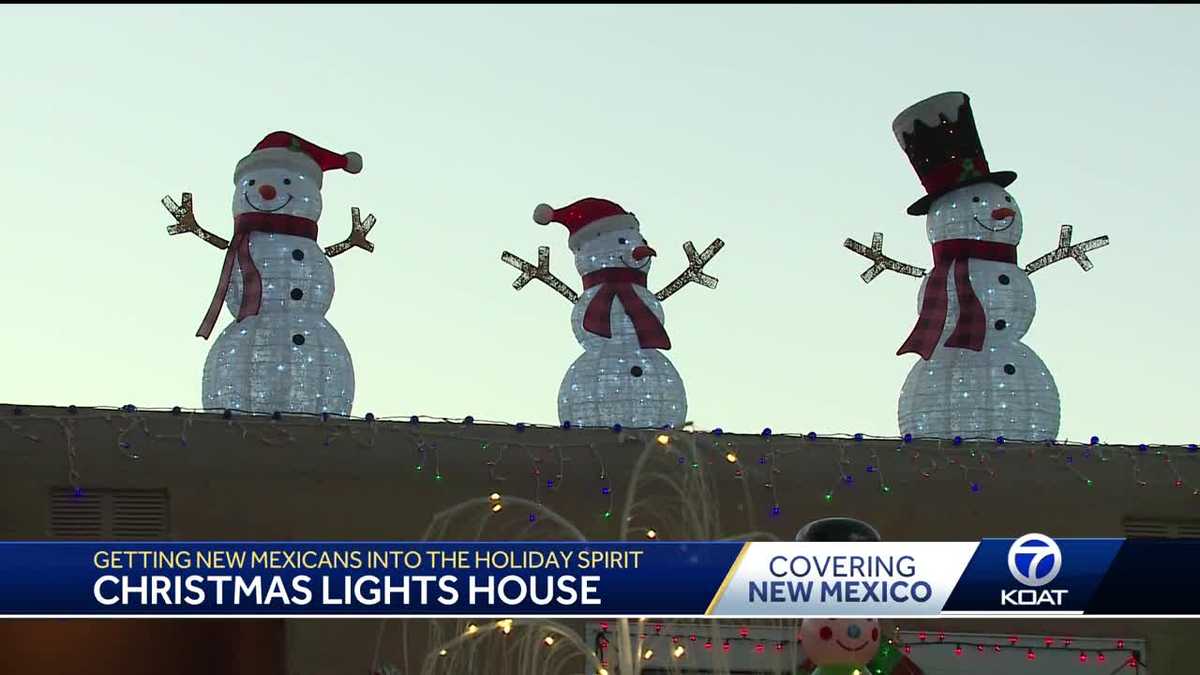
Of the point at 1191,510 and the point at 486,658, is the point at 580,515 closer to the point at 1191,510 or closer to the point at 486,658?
the point at 486,658

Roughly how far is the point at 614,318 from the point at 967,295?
2487mm

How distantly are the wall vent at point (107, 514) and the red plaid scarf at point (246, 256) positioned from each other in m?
Result: 1.44

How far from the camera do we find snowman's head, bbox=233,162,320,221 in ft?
39.8

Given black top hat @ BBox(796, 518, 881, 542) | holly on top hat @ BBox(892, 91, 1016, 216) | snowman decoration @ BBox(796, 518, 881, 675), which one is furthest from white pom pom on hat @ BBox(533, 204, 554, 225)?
black top hat @ BBox(796, 518, 881, 542)

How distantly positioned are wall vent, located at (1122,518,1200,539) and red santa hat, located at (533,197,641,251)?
391 cm

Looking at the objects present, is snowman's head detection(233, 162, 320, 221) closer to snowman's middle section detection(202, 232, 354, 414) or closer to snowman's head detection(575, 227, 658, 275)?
snowman's middle section detection(202, 232, 354, 414)

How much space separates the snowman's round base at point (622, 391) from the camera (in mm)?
12258

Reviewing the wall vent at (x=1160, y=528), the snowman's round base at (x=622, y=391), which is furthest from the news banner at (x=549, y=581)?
the wall vent at (x=1160, y=528)

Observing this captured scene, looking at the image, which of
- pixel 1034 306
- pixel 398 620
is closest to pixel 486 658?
pixel 398 620

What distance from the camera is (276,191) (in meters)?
12.1

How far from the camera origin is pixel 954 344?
12.7m

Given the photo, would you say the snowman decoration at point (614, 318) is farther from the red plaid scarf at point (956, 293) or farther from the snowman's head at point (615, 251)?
the red plaid scarf at point (956, 293)

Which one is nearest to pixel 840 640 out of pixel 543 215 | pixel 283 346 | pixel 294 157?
pixel 283 346

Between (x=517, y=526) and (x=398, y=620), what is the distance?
0.95m
